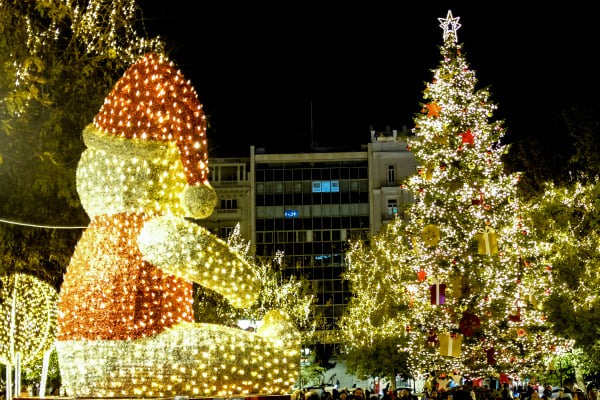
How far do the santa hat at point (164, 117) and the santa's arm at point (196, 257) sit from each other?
0.50 meters

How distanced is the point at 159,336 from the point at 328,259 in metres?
54.0

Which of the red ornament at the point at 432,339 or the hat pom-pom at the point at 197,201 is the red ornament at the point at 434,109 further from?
the hat pom-pom at the point at 197,201

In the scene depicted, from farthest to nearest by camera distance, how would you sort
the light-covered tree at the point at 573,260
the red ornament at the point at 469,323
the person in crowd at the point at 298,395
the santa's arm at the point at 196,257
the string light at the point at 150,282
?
the light-covered tree at the point at 573,260 < the red ornament at the point at 469,323 < the person in crowd at the point at 298,395 < the santa's arm at the point at 196,257 < the string light at the point at 150,282

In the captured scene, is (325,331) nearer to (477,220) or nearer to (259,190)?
(259,190)

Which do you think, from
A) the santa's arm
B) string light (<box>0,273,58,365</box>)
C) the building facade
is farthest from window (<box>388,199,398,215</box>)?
the santa's arm

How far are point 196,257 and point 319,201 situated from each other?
54.1 metres

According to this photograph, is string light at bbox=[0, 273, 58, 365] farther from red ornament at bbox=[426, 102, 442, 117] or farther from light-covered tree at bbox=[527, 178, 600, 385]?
light-covered tree at bbox=[527, 178, 600, 385]

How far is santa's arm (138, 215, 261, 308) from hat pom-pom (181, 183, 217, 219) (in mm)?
290

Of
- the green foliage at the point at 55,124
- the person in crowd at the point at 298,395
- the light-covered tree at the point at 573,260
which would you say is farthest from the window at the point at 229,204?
the person in crowd at the point at 298,395

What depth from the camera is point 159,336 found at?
8680 millimetres

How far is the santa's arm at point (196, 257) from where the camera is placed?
878 centimetres

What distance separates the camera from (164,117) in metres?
9.49

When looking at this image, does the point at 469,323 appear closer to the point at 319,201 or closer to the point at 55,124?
the point at 55,124

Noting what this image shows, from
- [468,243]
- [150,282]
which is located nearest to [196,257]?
[150,282]
